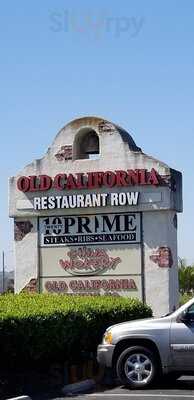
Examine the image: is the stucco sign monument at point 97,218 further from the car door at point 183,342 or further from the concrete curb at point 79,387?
the car door at point 183,342

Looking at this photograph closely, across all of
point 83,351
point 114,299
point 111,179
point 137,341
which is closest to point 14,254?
point 111,179

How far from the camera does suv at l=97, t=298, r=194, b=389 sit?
490 inches

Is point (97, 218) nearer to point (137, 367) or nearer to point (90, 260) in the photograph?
point (90, 260)

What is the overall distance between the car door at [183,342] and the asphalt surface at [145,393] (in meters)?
0.43

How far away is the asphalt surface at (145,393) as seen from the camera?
38.2 ft

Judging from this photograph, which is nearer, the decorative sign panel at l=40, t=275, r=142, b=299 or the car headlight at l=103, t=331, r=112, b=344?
the car headlight at l=103, t=331, r=112, b=344

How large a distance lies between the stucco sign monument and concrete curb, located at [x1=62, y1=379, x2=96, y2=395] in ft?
19.4

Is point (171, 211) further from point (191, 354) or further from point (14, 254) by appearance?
point (191, 354)

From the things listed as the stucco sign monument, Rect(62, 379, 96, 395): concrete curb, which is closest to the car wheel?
Rect(62, 379, 96, 395): concrete curb

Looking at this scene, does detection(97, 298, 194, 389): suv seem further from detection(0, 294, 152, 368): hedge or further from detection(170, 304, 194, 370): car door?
detection(0, 294, 152, 368): hedge

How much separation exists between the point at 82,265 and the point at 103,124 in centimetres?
358

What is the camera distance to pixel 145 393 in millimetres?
12125

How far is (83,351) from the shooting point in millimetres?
14180

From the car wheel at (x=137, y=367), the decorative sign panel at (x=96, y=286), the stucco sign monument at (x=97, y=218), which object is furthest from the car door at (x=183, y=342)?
the decorative sign panel at (x=96, y=286)
